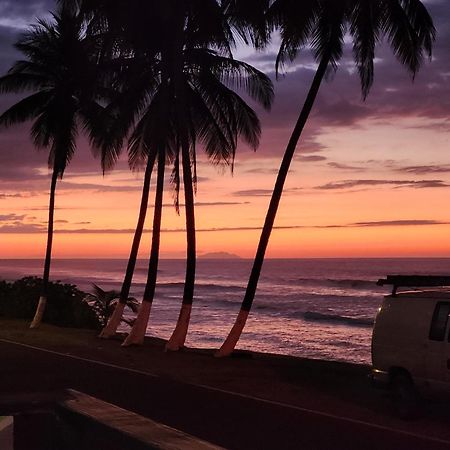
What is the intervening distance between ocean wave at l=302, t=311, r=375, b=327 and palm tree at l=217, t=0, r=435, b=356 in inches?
1187

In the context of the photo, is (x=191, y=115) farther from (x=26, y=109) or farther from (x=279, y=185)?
(x=26, y=109)

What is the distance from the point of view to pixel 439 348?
1168 centimetres

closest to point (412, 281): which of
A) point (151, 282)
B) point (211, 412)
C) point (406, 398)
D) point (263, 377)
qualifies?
point (406, 398)

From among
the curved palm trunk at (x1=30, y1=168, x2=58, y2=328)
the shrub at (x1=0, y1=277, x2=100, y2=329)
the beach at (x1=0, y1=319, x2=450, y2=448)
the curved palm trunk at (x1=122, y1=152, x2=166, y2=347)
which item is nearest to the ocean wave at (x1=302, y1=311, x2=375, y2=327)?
the shrub at (x1=0, y1=277, x2=100, y2=329)

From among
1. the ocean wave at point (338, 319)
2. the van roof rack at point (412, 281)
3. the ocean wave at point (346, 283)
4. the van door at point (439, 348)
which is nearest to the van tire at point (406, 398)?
the van door at point (439, 348)

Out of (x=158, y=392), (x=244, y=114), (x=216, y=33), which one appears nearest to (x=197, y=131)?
(x=244, y=114)

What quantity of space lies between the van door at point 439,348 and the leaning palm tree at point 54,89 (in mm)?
20378

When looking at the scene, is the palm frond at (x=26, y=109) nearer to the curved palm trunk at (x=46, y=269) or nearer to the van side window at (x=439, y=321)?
the curved palm trunk at (x=46, y=269)

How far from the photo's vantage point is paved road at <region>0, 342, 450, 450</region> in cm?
1025

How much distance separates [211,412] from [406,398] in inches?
124

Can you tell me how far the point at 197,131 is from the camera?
24.8m

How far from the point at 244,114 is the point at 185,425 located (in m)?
15.2

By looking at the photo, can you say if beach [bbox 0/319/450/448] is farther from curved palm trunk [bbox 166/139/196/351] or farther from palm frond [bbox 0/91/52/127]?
palm frond [bbox 0/91/52/127]

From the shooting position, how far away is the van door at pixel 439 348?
37.9ft
